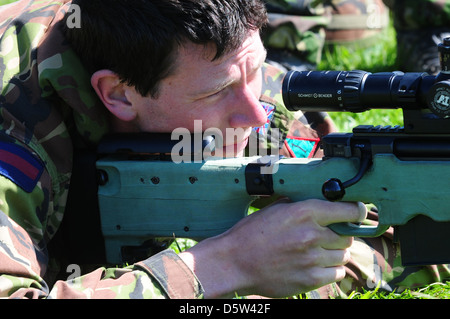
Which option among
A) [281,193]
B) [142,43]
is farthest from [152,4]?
[281,193]

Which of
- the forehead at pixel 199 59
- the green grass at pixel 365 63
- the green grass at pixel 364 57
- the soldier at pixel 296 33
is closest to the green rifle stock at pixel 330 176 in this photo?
the forehead at pixel 199 59

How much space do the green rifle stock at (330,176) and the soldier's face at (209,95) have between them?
0.11 meters

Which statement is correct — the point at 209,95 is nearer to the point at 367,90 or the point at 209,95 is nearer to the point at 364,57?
the point at 367,90

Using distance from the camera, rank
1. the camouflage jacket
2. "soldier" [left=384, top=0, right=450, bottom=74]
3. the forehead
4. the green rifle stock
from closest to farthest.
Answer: the green rifle stock → the camouflage jacket → the forehead → "soldier" [left=384, top=0, right=450, bottom=74]

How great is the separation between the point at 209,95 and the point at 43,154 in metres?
0.65

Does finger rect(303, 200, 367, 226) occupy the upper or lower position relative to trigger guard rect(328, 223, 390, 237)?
upper

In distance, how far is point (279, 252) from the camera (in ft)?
9.46

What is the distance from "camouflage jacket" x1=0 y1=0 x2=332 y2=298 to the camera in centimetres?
277

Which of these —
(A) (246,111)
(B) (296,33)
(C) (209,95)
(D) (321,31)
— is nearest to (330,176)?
(A) (246,111)

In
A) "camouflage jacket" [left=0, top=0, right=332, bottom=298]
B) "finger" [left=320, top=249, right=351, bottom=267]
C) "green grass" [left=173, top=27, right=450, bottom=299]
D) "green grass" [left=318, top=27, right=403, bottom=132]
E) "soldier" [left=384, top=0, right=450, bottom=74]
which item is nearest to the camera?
"camouflage jacket" [left=0, top=0, right=332, bottom=298]

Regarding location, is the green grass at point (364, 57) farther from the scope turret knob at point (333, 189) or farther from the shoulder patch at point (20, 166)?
the shoulder patch at point (20, 166)

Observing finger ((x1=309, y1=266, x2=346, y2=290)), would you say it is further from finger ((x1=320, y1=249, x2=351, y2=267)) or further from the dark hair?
the dark hair

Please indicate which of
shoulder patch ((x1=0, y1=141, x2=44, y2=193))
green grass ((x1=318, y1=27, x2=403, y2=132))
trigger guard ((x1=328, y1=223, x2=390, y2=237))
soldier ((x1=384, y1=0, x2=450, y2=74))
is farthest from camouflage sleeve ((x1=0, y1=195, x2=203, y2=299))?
green grass ((x1=318, y1=27, x2=403, y2=132))

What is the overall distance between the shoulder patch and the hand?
1.99 ft
